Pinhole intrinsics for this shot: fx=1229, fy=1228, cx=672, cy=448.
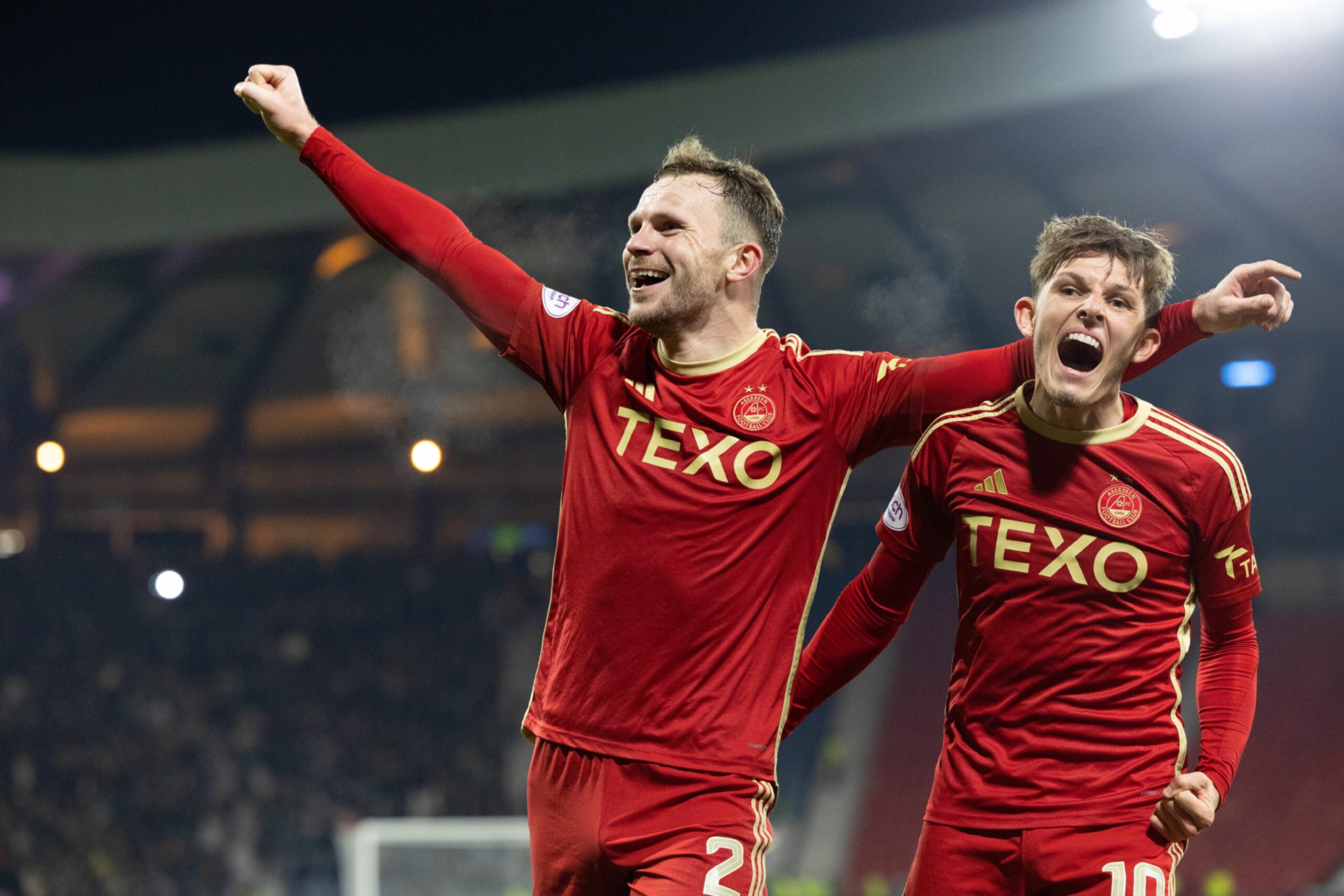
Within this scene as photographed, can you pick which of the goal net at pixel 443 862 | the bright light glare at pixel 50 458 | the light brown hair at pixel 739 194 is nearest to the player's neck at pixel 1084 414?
the light brown hair at pixel 739 194

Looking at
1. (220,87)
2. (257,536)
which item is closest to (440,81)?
(220,87)

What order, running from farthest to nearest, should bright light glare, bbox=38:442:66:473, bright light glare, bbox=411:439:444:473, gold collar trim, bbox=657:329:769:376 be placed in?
bright light glare, bbox=411:439:444:473 < bright light glare, bbox=38:442:66:473 < gold collar trim, bbox=657:329:769:376

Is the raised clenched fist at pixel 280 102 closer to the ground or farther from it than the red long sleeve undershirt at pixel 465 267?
farther from it

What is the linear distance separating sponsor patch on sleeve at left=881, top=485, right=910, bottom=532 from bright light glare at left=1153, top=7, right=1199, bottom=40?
9.35 meters

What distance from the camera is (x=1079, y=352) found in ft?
7.57

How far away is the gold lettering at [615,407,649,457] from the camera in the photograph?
7.60 ft

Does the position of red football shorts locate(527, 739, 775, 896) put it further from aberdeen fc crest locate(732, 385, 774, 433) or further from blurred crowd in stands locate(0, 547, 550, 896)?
blurred crowd in stands locate(0, 547, 550, 896)

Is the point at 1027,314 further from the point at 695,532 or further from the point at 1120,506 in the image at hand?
the point at 695,532

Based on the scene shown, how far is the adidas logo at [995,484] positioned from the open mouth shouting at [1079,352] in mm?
232

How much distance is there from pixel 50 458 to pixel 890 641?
13239 millimetres

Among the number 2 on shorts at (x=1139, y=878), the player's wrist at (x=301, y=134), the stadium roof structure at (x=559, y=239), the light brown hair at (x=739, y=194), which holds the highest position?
the stadium roof structure at (x=559, y=239)

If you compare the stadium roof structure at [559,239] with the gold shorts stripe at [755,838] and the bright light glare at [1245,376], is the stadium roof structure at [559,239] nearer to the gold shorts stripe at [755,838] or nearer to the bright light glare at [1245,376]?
the bright light glare at [1245,376]

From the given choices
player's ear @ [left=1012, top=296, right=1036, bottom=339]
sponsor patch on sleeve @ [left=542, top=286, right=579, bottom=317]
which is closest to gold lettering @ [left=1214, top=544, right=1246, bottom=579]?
player's ear @ [left=1012, top=296, right=1036, bottom=339]

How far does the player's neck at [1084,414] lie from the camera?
2.26 meters
